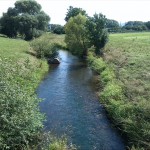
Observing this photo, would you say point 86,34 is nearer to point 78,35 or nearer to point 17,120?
point 78,35

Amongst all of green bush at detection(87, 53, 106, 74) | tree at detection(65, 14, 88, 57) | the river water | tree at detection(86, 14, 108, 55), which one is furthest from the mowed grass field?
tree at detection(65, 14, 88, 57)

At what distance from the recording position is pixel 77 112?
88.1 ft

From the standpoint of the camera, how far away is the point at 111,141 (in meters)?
20.9

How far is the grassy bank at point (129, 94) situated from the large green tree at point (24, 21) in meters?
44.9

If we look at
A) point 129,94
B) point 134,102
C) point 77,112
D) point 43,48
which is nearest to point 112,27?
point 43,48

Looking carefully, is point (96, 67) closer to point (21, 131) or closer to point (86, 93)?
point (86, 93)

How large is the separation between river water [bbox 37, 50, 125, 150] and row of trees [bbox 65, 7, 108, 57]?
1476cm

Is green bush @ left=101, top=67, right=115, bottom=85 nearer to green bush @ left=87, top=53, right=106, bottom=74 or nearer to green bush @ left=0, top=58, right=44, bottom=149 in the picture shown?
green bush @ left=87, top=53, right=106, bottom=74

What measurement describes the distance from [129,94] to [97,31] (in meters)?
30.9

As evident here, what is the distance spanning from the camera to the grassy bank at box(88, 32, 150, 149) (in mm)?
19609

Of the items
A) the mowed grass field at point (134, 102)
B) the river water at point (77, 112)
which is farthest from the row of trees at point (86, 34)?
the river water at point (77, 112)

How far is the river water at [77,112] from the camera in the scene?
2094 centimetres

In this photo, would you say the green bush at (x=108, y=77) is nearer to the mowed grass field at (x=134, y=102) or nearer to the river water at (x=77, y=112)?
the mowed grass field at (x=134, y=102)

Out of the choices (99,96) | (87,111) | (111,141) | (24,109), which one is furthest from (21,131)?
(99,96)
